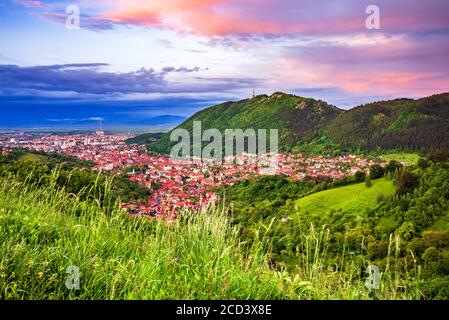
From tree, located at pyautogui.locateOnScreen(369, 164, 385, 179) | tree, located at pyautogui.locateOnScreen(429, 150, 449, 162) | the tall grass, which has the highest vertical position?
the tall grass

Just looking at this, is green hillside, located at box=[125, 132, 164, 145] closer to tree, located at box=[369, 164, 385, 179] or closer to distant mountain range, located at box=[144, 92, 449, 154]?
distant mountain range, located at box=[144, 92, 449, 154]

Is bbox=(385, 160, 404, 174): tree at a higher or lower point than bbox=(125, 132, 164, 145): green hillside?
lower

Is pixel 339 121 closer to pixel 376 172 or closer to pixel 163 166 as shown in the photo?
pixel 376 172

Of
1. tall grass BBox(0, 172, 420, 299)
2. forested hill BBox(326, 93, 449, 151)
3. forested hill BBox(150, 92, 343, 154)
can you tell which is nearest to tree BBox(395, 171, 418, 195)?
forested hill BBox(326, 93, 449, 151)

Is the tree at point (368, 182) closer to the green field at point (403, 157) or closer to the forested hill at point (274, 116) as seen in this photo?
the green field at point (403, 157)

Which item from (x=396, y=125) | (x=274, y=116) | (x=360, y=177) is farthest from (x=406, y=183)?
(x=274, y=116)

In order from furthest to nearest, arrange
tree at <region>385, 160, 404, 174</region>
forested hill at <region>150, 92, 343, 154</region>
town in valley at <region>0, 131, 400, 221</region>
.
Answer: forested hill at <region>150, 92, 343, 154</region> → tree at <region>385, 160, 404, 174</region> → town in valley at <region>0, 131, 400, 221</region>

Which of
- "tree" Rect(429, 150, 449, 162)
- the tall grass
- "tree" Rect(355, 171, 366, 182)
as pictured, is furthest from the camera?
"tree" Rect(355, 171, 366, 182)
